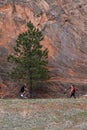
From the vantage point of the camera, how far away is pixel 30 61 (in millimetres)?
43500

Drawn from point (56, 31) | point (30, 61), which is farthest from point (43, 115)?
point (56, 31)

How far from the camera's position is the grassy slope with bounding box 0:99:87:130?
25.3 m

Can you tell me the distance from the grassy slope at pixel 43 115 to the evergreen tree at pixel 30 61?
12631 millimetres

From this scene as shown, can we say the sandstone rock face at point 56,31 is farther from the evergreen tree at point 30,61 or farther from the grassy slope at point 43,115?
the grassy slope at point 43,115

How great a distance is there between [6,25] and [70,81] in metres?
12.2

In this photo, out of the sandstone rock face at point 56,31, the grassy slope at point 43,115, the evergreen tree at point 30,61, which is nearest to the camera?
the grassy slope at point 43,115

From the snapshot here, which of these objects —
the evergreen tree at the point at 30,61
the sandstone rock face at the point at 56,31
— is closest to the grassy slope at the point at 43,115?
the evergreen tree at the point at 30,61

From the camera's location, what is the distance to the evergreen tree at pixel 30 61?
43.8 m

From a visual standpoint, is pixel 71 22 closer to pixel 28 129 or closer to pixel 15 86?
pixel 15 86

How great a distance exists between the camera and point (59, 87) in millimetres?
48188

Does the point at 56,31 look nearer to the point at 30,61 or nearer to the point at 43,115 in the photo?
the point at 30,61

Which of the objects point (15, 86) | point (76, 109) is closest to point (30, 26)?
point (15, 86)

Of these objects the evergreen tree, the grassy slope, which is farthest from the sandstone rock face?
the grassy slope

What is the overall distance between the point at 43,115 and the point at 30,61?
1624cm
